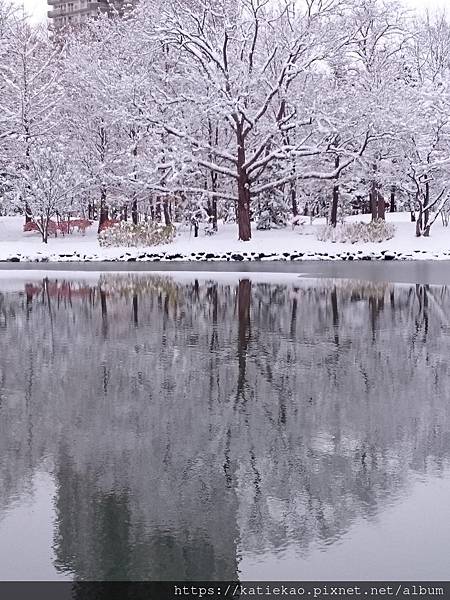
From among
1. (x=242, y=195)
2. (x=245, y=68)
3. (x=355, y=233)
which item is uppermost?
(x=245, y=68)

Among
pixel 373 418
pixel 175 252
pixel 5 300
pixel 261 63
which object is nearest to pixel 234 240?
pixel 175 252

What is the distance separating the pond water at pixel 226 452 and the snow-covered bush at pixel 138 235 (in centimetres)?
2456

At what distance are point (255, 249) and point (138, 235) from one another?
6.56 m

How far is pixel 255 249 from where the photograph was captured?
34.7 metres

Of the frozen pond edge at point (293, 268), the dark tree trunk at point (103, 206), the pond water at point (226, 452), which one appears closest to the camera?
the pond water at point (226, 452)

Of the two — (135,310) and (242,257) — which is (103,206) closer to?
(242,257)

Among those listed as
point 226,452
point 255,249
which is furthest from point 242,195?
point 226,452

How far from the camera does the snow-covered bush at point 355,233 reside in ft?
120

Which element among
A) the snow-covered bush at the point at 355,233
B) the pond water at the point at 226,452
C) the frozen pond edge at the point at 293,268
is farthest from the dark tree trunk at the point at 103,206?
the pond water at the point at 226,452

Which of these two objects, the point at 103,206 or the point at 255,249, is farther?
the point at 103,206

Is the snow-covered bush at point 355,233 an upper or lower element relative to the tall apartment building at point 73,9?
lower

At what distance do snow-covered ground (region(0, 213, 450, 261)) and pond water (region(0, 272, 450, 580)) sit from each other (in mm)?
19697

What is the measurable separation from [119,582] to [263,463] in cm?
212

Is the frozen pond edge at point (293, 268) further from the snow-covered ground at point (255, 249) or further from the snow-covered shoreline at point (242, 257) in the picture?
the snow-covered ground at point (255, 249)
